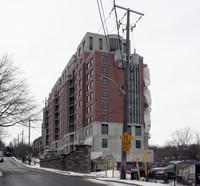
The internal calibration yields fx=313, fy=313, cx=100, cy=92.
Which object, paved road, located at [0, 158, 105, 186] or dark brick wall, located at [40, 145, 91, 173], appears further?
dark brick wall, located at [40, 145, 91, 173]

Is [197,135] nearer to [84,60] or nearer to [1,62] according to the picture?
[84,60]

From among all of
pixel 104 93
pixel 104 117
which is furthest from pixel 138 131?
pixel 104 93

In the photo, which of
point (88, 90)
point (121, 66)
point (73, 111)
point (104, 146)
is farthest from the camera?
point (73, 111)

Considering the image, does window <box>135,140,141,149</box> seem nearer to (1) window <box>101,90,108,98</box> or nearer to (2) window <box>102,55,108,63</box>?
(1) window <box>101,90,108,98</box>

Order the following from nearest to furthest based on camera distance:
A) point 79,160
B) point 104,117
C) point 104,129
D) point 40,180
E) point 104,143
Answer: point 40,180 → point 79,160 → point 104,143 → point 104,129 → point 104,117

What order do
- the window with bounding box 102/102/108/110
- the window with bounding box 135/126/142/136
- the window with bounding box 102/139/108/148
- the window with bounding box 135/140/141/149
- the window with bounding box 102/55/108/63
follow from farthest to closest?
the window with bounding box 135/126/142/136, the window with bounding box 102/55/108/63, the window with bounding box 135/140/141/149, the window with bounding box 102/102/108/110, the window with bounding box 102/139/108/148

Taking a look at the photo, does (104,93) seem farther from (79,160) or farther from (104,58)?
(79,160)

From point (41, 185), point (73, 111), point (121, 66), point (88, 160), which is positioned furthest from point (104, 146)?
point (41, 185)

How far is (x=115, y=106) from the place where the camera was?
74.6 m

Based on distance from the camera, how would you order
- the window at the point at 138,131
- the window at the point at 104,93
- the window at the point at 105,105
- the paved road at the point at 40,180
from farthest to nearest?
the window at the point at 138,131 → the window at the point at 104,93 → the window at the point at 105,105 → the paved road at the point at 40,180

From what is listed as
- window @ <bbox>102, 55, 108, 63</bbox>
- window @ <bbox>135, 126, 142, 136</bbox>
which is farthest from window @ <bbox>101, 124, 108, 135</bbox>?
window @ <bbox>102, 55, 108, 63</bbox>

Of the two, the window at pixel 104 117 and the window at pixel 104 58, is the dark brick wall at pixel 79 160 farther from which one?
the window at pixel 104 58

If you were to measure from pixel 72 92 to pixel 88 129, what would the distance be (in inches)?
797

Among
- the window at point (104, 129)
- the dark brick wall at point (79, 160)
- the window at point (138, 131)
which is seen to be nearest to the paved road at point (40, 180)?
the dark brick wall at point (79, 160)
